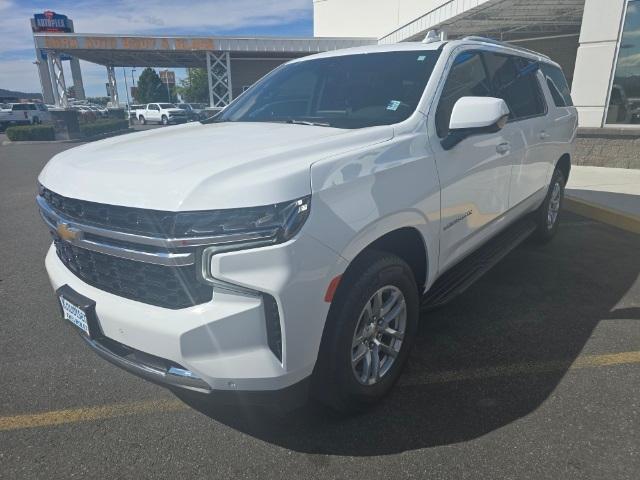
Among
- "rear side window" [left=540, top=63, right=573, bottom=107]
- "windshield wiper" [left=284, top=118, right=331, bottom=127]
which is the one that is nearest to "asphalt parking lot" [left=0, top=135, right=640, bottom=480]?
"windshield wiper" [left=284, top=118, right=331, bottom=127]

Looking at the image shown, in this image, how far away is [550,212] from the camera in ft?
17.8

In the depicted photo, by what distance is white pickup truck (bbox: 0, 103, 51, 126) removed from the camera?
3123 centimetres

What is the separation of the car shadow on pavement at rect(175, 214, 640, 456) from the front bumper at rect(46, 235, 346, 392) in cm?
63

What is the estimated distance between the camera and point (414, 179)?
2533 mm

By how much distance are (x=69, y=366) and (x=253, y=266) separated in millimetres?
2035

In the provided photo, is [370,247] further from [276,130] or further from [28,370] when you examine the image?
[28,370]

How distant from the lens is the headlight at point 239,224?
184 cm

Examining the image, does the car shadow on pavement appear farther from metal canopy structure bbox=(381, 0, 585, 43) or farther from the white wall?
metal canopy structure bbox=(381, 0, 585, 43)

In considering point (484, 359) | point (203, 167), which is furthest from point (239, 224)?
point (484, 359)

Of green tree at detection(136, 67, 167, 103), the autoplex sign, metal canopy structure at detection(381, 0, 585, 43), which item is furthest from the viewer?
green tree at detection(136, 67, 167, 103)

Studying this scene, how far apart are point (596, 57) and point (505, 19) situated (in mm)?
7503

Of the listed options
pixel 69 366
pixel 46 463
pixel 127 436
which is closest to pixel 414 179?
pixel 127 436

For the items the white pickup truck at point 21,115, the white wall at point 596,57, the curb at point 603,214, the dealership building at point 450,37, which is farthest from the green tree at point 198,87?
the curb at point 603,214

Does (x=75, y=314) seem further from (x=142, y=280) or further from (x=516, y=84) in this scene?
(x=516, y=84)
